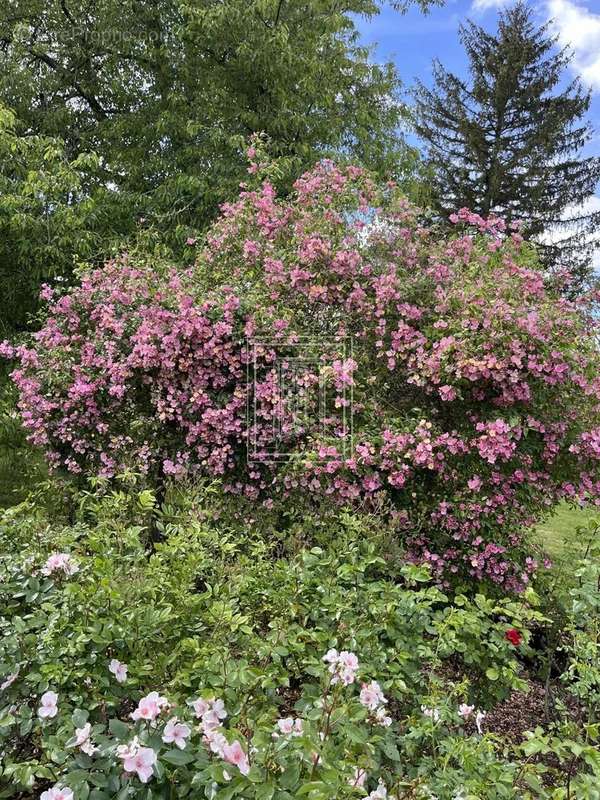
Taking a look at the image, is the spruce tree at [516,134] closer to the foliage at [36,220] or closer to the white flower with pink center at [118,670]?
the foliage at [36,220]

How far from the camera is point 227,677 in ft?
4.52

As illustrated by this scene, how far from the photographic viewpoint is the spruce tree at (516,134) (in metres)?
16.5

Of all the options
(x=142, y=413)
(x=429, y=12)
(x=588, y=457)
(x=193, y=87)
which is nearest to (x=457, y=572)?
(x=588, y=457)

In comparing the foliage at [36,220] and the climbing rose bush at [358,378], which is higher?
the foliage at [36,220]

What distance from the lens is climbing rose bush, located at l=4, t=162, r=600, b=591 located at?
315cm

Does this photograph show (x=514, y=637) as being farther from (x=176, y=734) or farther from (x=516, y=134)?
(x=516, y=134)

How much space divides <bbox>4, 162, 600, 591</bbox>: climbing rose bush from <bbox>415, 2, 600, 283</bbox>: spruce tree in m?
14.0

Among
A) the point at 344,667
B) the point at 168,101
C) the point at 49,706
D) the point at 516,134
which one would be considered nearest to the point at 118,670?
the point at 49,706

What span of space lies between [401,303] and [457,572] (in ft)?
5.11

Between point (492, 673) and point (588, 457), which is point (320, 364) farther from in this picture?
Answer: point (492, 673)

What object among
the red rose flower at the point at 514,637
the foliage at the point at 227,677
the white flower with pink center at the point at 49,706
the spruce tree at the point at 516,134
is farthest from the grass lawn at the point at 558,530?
the spruce tree at the point at 516,134

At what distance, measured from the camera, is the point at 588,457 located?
3.27m

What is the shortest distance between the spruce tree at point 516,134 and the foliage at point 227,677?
640 inches

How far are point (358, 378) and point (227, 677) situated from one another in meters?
2.30
